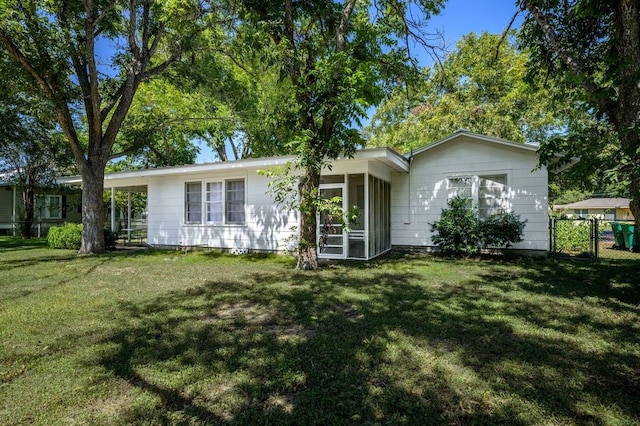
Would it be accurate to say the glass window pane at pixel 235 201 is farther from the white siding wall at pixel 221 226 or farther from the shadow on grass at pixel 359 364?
the shadow on grass at pixel 359 364

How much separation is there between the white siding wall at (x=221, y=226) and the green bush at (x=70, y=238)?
1435mm

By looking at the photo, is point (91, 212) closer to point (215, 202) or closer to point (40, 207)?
point (215, 202)

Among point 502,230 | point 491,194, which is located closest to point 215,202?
point 491,194

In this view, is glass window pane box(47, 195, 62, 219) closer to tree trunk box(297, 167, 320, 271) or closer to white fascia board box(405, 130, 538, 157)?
tree trunk box(297, 167, 320, 271)

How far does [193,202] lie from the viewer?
40.1 ft

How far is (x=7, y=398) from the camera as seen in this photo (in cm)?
253

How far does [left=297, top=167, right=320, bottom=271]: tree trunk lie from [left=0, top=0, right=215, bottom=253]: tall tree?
204 inches

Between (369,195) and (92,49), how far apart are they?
938cm

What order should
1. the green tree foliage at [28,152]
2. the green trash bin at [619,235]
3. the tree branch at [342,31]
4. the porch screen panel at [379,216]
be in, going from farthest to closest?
the green tree foliage at [28,152] < the green trash bin at [619,235] < the porch screen panel at [379,216] < the tree branch at [342,31]

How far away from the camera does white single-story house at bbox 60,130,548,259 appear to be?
9453 millimetres

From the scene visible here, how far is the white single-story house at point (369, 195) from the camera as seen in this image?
945cm

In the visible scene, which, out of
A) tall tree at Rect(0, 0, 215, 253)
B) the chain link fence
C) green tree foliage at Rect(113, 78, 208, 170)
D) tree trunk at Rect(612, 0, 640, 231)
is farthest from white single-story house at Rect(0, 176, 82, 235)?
the chain link fence

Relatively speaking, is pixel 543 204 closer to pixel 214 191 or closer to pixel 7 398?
pixel 214 191

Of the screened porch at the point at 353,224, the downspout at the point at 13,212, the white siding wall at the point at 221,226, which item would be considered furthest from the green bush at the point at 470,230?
the downspout at the point at 13,212
